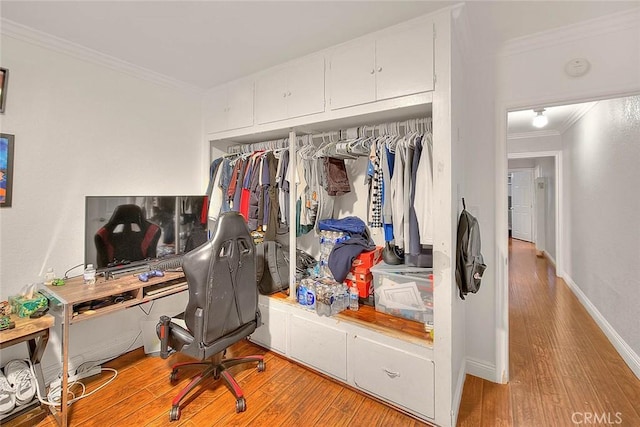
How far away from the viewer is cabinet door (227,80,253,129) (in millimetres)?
2609

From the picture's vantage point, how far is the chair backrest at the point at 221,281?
1.70m

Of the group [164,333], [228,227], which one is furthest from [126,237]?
[228,227]

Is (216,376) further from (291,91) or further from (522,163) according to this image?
(522,163)

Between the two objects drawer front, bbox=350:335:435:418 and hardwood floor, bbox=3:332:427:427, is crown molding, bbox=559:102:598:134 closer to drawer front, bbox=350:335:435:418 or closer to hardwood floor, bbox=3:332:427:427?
drawer front, bbox=350:335:435:418

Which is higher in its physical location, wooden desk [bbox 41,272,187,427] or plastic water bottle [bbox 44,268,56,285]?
plastic water bottle [bbox 44,268,56,285]

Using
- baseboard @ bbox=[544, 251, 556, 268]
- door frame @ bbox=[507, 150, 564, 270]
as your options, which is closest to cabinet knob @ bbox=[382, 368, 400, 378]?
door frame @ bbox=[507, 150, 564, 270]

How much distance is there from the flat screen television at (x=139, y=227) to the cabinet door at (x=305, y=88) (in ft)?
4.28

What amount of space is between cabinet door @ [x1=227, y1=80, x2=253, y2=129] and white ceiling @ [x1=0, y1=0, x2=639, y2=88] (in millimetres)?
357

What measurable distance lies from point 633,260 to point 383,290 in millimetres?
2138

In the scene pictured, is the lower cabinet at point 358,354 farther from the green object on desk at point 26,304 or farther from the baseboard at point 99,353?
the green object on desk at point 26,304

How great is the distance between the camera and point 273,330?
2477 millimetres

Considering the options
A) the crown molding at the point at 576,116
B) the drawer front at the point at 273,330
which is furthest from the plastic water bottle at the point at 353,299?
the crown molding at the point at 576,116

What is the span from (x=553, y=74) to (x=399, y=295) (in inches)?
72.6

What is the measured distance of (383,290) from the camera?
2.12 metres
